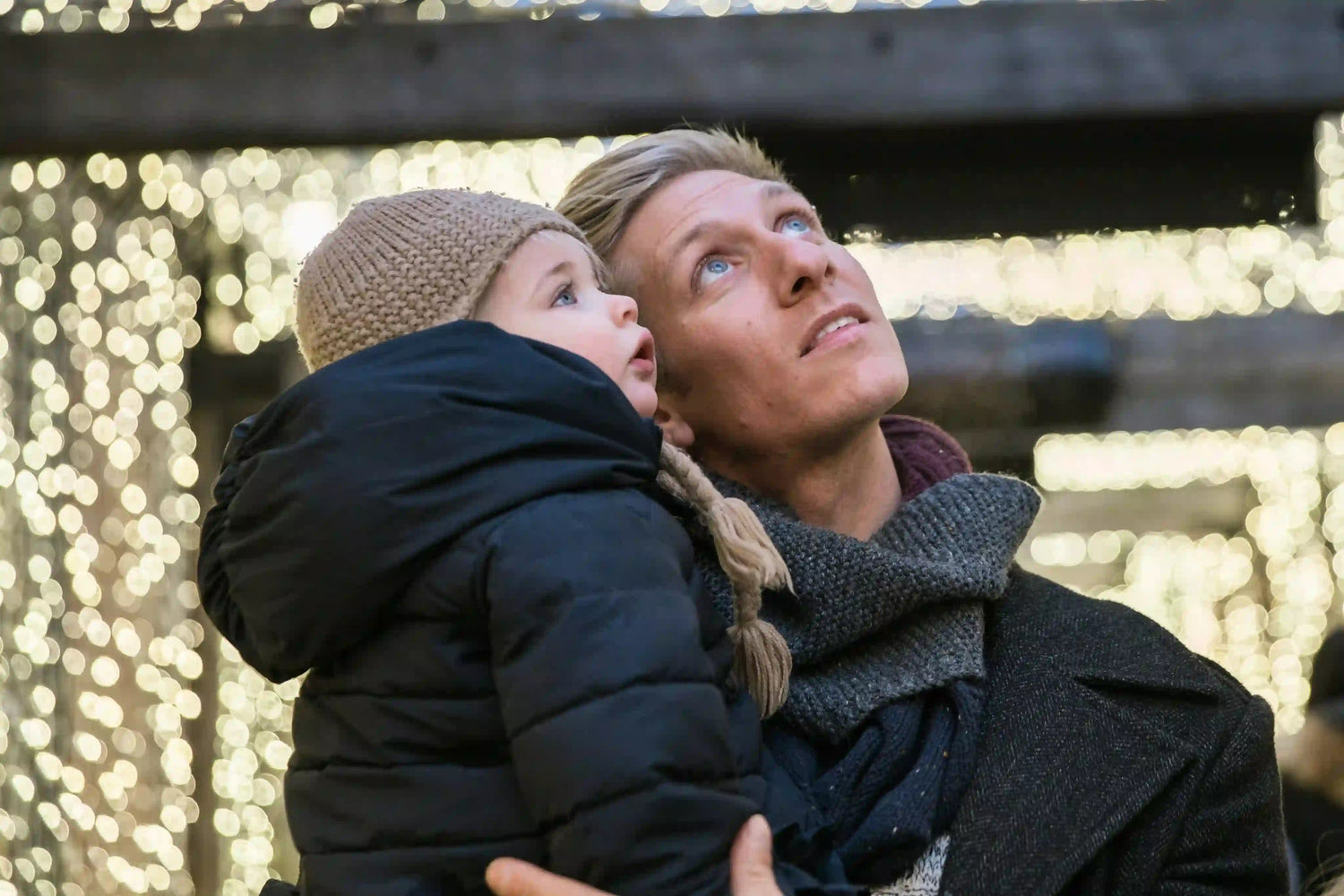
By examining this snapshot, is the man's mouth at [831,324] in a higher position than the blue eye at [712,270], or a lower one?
lower

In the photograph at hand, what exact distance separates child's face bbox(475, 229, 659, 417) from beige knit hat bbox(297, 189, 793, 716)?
0.06ft

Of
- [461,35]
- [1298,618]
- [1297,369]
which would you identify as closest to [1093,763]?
[461,35]

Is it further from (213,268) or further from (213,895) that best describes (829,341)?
(213,895)

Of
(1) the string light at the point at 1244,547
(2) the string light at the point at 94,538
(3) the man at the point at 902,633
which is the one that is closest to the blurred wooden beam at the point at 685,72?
(2) the string light at the point at 94,538

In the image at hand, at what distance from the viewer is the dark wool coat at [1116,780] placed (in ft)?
4.38

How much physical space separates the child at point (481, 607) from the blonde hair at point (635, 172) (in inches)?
20.7

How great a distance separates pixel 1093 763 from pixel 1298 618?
6.28m

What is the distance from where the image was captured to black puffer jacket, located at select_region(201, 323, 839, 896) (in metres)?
0.96

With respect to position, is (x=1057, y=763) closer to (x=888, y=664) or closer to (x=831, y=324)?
(x=888, y=664)

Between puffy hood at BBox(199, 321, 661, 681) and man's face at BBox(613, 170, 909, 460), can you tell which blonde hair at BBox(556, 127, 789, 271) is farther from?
puffy hood at BBox(199, 321, 661, 681)

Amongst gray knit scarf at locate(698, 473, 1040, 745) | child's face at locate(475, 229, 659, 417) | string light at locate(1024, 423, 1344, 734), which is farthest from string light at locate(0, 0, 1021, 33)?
string light at locate(1024, 423, 1344, 734)

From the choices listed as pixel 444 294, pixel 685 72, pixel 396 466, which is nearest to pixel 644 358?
pixel 444 294

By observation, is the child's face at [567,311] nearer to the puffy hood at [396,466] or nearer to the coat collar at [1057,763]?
the puffy hood at [396,466]

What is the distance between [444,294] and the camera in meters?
1.19
